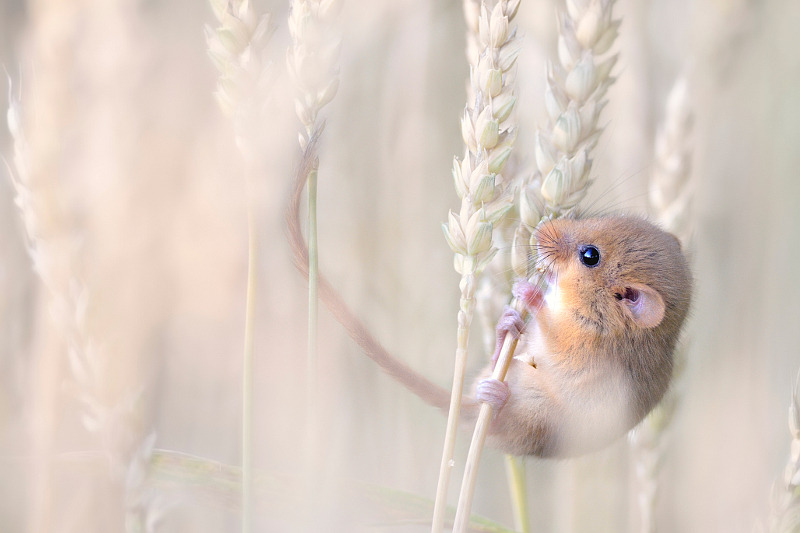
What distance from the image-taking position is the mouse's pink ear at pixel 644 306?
5.46ft

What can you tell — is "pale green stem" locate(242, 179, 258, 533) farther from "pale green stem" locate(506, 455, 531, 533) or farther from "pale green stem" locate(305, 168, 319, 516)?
"pale green stem" locate(506, 455, 531, 533)

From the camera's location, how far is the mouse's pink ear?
5.46ft

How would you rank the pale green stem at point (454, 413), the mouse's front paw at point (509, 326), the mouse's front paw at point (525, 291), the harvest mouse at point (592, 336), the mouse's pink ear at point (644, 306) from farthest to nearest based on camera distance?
1. the mouse's pink ear at point (644, 306)
2. the harvest mouse at point (592, 336)
3. the mouse's front paw at point (525, 291)
4. the mouse's front paw at point (509, 326)
5. the pale green stem at point (454, 413)

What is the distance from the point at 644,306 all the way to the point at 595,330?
0.15 m

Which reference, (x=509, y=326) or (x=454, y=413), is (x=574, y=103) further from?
(x=454, y=413)

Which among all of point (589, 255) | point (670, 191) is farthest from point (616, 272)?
point (670, 191)

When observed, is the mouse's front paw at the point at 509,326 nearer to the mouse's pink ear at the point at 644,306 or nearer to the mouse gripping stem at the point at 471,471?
the mouse gripping stem at the point at 471,471

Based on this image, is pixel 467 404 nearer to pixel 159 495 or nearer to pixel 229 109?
pixel 159 495

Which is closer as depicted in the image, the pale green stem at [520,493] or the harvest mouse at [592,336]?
the pale green stem at [520,493]

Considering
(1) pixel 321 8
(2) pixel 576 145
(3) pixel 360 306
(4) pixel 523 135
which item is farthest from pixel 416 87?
(1) pixel 321 8

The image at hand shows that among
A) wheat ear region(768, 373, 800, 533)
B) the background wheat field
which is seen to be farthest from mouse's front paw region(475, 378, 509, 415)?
wheat ear region(768, 373, 800, 533)

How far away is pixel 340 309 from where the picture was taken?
1.27m

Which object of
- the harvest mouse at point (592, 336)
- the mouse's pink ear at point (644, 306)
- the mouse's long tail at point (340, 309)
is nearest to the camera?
the mouse's long tail at point (340, 309)

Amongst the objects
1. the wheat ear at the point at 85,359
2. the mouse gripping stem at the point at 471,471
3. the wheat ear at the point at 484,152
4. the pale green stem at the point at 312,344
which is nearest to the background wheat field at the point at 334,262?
the wheat ear at the point at 85,359
